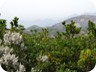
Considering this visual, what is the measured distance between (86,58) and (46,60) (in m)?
1.14

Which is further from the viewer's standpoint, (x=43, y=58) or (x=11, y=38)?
(x=43, y=58)

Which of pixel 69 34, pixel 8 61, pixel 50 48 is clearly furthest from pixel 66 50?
pixel 69 34

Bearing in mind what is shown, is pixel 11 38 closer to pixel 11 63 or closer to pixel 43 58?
pixel 11 63

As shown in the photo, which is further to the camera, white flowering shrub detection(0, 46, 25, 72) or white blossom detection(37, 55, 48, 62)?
white blossom detection(37, 55, 48, 62)

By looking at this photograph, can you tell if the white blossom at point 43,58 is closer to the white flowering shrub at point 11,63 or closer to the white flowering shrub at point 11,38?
the white flowering shrub at point 11,38

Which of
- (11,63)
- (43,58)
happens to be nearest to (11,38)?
(11,63)

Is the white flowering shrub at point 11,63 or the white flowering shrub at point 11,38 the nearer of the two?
the white flowering shrub at point 11,63

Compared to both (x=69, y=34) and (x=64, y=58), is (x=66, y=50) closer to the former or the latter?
(x=64, y=58)

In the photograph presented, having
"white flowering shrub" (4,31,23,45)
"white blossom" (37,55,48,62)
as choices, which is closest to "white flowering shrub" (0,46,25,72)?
"white flowering shrub" (4,31,23,45)

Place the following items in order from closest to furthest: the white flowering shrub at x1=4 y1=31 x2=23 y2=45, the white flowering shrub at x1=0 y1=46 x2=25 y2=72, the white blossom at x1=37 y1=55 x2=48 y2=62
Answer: the white flowering shrub at x1=0 y1=46 x2=25 y2=72 < the white flowering shrub at x1=4 y1=31 x2=23 y2=45 < the white blossom at x1=37 y1=55 x2=48 y2=62

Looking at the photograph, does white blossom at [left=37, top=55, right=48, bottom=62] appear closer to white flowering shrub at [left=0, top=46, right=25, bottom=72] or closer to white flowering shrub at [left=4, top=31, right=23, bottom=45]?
white flowering shrub at [left=4, top=31, right=23, bottom=45]

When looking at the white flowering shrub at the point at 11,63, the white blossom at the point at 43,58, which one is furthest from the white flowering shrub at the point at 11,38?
the white blossom at the point at 43,58

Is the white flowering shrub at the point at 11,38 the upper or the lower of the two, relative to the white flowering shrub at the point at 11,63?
upper

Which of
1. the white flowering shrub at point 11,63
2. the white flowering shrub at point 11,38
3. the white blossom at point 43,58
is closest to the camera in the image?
the white flowering shrub at point 11,63
